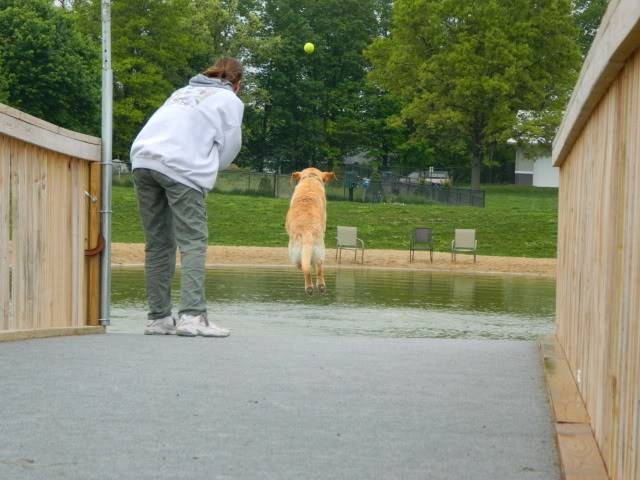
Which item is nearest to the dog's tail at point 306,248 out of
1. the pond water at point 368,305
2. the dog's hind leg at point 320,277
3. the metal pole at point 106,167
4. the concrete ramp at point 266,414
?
the pond water at point 368,305

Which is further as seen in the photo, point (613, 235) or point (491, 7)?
point (491, 7)

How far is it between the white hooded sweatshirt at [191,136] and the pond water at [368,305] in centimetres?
351

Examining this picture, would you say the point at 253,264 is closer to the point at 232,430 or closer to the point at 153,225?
the point at 153,225

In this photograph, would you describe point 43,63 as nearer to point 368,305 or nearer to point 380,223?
point 380,223

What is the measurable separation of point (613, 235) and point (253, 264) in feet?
77.3

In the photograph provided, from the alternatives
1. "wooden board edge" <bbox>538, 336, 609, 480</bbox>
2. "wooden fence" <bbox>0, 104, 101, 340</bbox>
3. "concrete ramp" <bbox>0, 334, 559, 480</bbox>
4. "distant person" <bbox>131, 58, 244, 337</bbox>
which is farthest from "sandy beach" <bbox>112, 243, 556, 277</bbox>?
"wooden board edge" <bbox>538, 336, 609, 480</bbox>

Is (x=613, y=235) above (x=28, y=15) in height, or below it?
below

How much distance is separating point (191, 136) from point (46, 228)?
1.13 m

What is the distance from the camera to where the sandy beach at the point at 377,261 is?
90.8 ft

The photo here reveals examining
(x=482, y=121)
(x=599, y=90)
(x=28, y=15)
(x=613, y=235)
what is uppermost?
(x=28, y=15)

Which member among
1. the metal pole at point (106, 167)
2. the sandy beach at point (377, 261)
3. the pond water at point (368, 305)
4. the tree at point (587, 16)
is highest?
the tree at point (587, 16)

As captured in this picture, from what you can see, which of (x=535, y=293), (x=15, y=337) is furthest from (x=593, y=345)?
(x=535, y=293)

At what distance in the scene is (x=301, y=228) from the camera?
1639cm

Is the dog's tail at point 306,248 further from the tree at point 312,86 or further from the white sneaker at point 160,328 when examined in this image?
the tree at point 312,86
